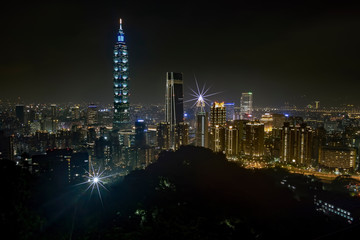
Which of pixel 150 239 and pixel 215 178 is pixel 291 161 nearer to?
pixel 215 178

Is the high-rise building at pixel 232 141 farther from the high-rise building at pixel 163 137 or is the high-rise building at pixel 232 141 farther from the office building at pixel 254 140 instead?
the high-rise building at pixel 163 137

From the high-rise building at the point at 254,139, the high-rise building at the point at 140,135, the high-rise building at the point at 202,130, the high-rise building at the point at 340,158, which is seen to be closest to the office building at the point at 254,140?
the high-rise building at the point at 254,139

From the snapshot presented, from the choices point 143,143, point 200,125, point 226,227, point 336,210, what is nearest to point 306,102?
point 200,125

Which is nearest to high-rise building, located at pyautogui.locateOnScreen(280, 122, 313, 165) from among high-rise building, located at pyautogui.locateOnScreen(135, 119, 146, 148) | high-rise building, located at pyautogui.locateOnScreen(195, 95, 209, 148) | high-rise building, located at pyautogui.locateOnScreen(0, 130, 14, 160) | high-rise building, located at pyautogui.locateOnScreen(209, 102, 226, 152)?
high-rise building, located at pyautogui.locateOnScreen(209, 102, 226, 152)

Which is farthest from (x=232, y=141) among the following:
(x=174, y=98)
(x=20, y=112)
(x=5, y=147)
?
(x=20, y=112)

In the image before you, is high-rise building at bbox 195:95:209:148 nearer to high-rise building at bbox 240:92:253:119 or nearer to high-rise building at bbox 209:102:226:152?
high-rise building at bbox 209:102:226:152

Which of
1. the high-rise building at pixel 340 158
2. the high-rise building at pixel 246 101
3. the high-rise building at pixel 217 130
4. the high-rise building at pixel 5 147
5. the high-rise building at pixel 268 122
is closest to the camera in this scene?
the high-rise building at pixel 5 147
